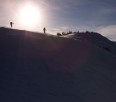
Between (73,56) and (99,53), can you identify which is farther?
(99,53)

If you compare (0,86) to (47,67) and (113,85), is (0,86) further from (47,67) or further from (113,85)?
(113,85)

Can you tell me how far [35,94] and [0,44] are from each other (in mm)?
6301

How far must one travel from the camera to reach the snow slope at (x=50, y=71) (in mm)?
18000

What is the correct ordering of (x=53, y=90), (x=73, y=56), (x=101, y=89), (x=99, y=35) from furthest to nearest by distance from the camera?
(x=99, y=35), (x=73, y=56), (x=101, y=89), (x=53, y=90)

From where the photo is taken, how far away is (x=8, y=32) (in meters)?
25.6

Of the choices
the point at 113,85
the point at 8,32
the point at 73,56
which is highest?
the point at 8,32

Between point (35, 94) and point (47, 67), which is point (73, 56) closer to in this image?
point (47, 67)

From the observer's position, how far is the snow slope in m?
18.0

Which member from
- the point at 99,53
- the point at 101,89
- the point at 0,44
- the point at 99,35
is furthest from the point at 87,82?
the point at 99,35

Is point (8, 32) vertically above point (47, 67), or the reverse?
point (8, 32)

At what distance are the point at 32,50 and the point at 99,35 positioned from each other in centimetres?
3449

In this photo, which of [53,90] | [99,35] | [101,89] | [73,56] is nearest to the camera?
[53,90]

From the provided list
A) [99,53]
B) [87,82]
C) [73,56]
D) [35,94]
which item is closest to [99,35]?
[99,53]

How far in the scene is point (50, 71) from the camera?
69.3 ft
